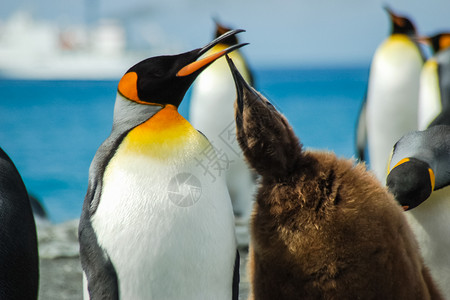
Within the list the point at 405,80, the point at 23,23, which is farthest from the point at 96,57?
the point at 405,80

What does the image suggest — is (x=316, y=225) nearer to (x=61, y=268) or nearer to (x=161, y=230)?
(x=161, y=230)

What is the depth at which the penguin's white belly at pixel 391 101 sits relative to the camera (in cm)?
451

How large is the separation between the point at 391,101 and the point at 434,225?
2.49m

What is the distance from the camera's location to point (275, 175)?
65.4 inches

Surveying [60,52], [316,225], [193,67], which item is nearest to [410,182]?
[316,225]

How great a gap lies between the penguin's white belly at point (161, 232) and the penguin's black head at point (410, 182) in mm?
629

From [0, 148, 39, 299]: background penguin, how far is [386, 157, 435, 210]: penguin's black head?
1281 mm

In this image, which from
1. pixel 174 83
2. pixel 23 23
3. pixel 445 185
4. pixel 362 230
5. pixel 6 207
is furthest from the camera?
pixel 23 23

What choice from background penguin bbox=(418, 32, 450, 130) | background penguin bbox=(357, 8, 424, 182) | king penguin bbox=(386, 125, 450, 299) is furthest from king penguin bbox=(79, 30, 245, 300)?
background penguin bbox=(357, 8, 424, 182)

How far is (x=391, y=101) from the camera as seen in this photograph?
14.8 ft

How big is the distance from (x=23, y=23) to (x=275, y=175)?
246 feet

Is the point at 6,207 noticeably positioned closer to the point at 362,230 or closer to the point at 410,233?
the point at 362,230

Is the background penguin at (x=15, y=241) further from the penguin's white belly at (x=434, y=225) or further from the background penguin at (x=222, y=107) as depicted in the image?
the background penguin at (x=222, y=107)

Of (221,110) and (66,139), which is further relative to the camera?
(66,139)
